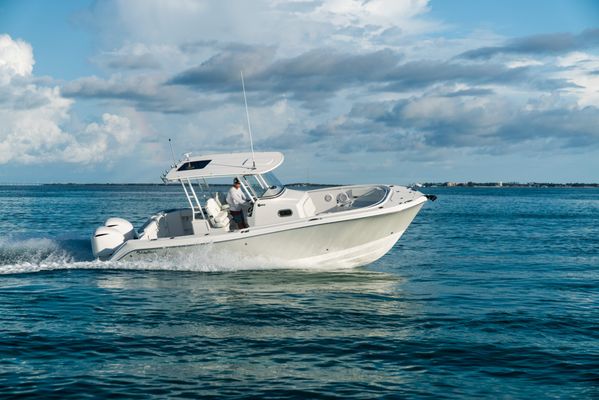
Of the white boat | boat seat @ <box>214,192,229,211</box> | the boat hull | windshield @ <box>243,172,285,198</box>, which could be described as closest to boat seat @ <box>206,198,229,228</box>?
the white boat

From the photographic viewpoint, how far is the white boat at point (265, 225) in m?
16.1

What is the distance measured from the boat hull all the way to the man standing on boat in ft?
3.03

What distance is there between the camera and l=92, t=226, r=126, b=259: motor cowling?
1716 centimetres

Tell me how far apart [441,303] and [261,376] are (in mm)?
6017

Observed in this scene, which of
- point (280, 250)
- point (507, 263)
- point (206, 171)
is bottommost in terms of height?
point (507, 263)

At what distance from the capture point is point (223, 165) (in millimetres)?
17172

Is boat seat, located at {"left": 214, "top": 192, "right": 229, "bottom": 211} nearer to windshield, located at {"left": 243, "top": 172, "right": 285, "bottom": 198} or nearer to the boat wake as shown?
windshield, located at {"left": 243, "top": 172, "right": 285, "bottom": 198}

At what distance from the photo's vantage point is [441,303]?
1327cm

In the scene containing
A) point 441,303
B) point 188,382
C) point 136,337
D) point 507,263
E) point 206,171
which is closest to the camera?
point 188,382

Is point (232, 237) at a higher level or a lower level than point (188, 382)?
higher

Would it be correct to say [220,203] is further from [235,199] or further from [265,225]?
[265,225]

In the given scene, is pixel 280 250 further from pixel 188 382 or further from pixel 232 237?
pixel 188 382

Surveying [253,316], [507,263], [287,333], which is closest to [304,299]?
[253,316]

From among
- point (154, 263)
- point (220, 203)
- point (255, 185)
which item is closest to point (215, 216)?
point (220, 203)
